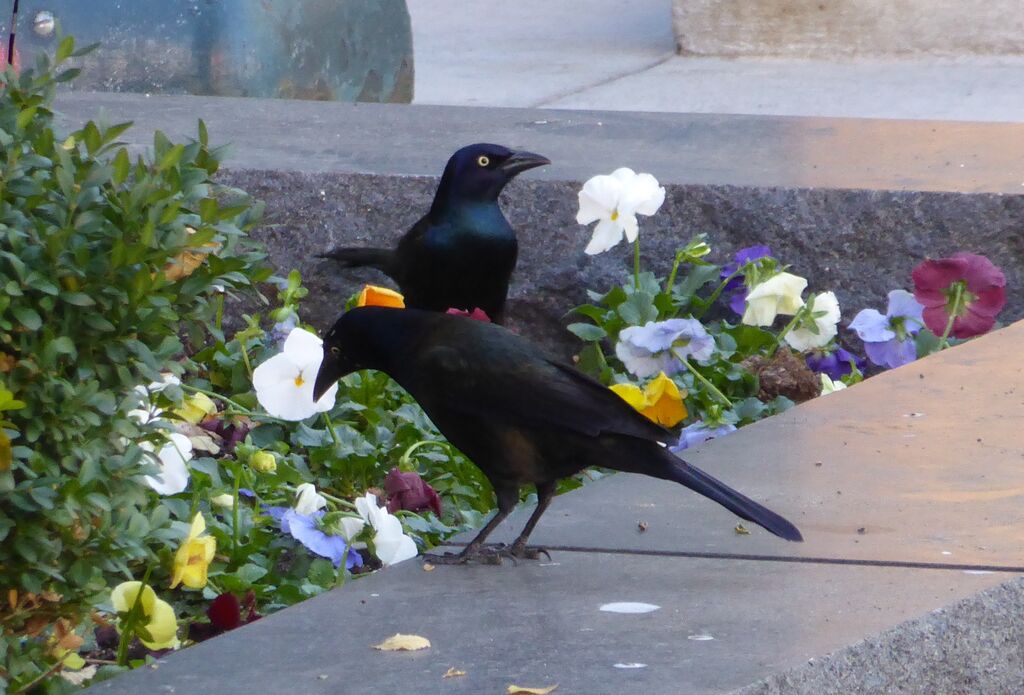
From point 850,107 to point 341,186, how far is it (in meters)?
5.54

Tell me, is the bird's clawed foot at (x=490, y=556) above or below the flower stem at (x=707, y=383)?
above

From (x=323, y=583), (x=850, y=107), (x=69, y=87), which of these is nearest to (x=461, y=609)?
(x=323, y=583)

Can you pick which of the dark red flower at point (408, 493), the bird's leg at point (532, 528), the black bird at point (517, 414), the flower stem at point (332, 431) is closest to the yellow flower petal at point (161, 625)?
the black bird at point (517, 414)

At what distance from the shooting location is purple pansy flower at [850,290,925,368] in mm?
3943

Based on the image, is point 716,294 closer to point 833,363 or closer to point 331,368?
point 833,363

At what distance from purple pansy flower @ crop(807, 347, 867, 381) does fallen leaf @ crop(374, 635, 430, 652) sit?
216 cm

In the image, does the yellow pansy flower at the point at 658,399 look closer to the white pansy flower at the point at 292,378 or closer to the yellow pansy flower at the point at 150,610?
the white pansy flower at the point at 292,378

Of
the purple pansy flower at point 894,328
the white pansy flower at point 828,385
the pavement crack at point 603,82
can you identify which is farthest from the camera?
the pavement crack at point 603,82

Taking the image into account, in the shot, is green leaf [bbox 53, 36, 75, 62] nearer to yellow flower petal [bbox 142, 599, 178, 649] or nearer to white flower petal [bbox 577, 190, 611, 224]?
yellow flower petal [bbox 142, 599, 178, 649]

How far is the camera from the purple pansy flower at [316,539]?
282cm

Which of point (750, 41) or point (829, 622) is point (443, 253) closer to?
point (829, 622)

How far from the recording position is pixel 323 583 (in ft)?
9.17

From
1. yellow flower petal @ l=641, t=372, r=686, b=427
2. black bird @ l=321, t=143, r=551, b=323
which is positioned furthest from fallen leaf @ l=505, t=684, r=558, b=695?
black bird @ l=321, t=143, r=551, b=323

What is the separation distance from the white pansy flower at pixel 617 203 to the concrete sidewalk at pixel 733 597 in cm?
104
